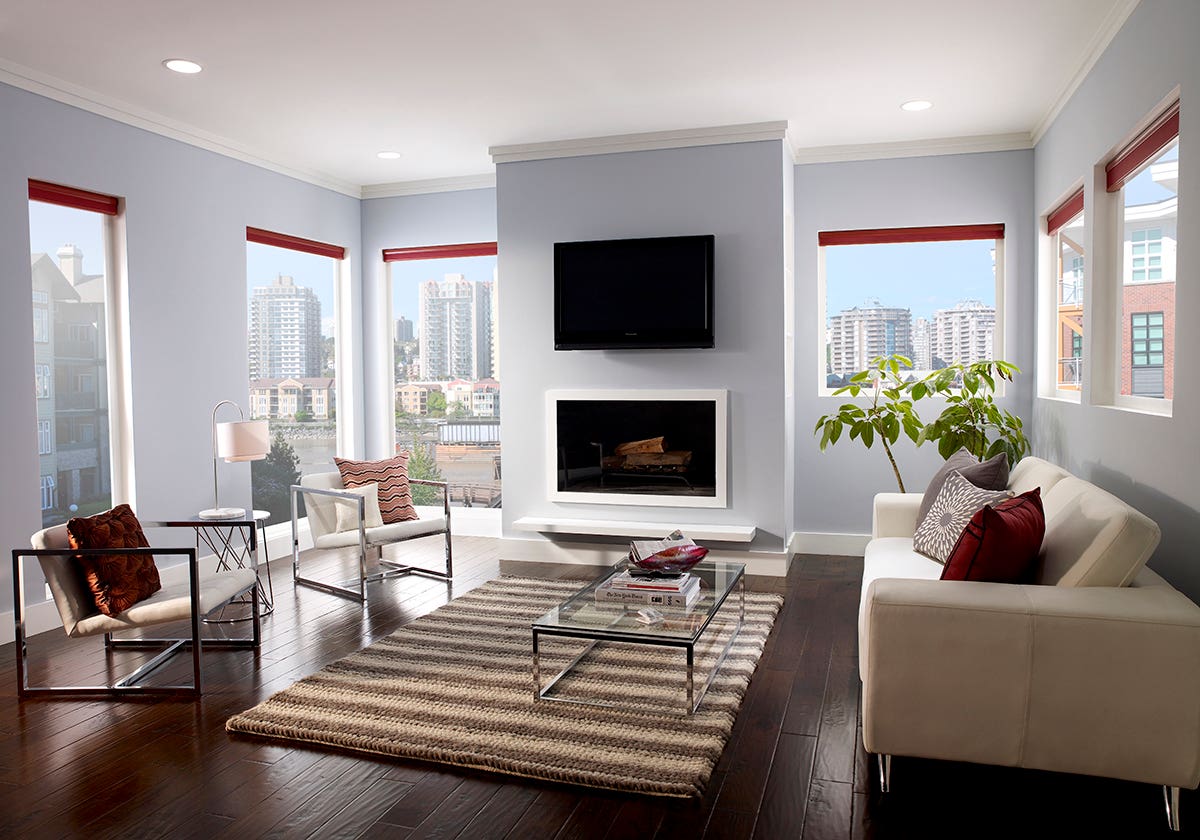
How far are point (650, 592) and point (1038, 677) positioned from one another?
1.43 metres

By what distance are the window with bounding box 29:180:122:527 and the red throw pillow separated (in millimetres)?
4075

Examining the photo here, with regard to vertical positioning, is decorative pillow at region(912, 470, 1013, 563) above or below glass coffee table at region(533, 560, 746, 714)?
above

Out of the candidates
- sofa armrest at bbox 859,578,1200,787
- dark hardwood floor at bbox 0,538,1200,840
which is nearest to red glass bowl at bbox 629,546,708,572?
dark hardwood floor at bbox 0,538,1200,840

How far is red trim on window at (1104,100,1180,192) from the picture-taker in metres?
3.12

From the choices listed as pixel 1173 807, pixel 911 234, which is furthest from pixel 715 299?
pixel 1173 807

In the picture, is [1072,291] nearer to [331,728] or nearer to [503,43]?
[503,43]

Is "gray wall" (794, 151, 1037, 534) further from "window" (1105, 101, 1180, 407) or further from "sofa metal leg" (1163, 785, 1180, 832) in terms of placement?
"sofa metal leg" (1163, 785, 1180, 832)

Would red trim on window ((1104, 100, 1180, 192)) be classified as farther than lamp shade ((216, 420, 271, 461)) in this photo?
No

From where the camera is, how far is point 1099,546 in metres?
2.50

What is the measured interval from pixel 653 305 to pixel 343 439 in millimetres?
2764

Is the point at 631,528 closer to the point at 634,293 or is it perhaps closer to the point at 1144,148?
the point at 634,293

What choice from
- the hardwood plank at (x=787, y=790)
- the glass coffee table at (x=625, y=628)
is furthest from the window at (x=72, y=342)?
the hardwood plank at (x=787, y=790)

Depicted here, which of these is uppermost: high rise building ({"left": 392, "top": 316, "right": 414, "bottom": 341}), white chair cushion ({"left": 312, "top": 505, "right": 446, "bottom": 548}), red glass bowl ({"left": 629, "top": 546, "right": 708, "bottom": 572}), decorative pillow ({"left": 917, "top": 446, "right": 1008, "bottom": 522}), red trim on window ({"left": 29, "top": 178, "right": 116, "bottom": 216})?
red trim on window ({"left": 29, "top": 178, "right": 116, "bottom": 216})

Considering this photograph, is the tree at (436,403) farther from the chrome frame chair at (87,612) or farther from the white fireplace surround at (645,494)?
the chrome frame chair at (87,612)
